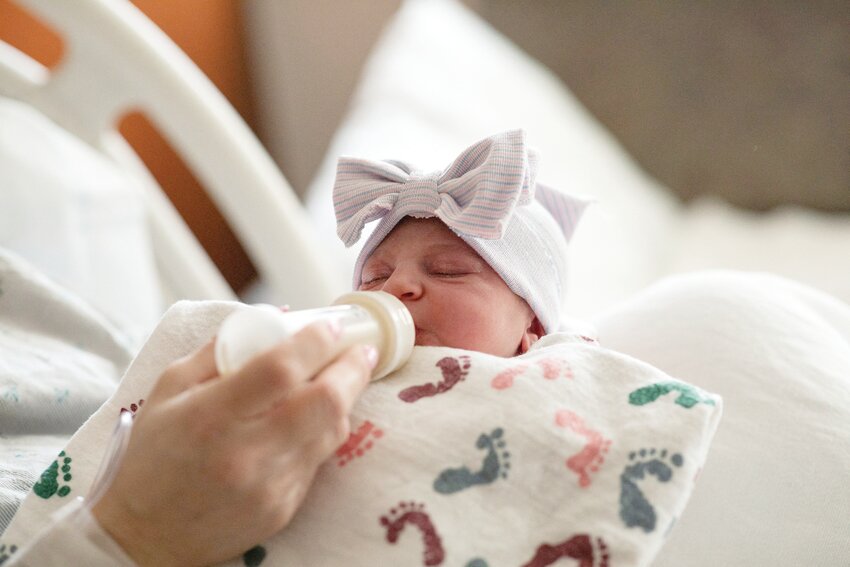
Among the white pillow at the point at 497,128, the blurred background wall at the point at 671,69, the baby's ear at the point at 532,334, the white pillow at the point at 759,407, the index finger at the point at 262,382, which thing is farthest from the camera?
the blurred background wall at the point at 671,69

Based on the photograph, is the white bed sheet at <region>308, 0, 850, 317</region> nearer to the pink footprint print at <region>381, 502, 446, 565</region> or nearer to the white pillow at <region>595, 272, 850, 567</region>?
the white pillow at <region>595, 272, 850, 567</region>

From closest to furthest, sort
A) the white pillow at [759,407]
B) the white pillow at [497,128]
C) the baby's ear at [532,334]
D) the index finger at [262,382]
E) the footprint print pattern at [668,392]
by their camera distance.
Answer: the index finger at [262,382], the footprint print pattern at [668,392], the white pillow at [759,407], the baby's ear at [532,334], the white pillow at [497,128]

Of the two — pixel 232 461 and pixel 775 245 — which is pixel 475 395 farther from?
pixel 775 245

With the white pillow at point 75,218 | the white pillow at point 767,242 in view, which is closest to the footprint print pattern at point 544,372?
the white pillow at point 75,218

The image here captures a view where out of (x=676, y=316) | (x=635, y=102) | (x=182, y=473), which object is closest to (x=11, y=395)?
(x=182, y=473)

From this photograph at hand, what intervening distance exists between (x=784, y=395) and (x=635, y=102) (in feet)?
4.92

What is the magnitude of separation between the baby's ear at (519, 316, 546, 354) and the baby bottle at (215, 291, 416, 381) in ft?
0.63

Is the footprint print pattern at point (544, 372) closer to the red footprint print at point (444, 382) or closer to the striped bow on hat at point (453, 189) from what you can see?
the red footprint print at point (444, 382)

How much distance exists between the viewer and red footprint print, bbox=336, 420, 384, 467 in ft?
1.97

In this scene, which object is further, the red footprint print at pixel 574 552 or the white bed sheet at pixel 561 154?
the white bed sheet at pixel 561 154

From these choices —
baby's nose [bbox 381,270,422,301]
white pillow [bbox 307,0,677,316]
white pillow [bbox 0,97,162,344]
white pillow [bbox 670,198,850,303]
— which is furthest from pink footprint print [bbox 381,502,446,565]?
white pillow [bbox 670,198,850,303]

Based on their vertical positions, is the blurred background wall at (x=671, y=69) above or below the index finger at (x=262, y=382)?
above

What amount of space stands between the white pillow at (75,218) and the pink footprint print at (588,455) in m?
0.69

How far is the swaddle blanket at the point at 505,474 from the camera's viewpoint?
1.82 ft
